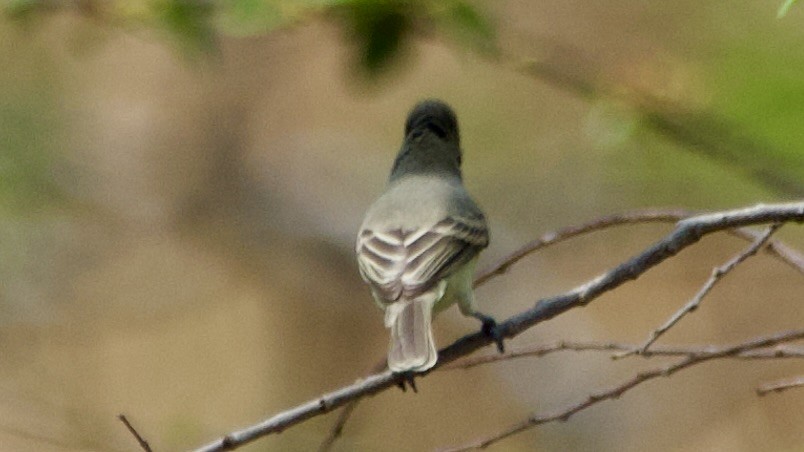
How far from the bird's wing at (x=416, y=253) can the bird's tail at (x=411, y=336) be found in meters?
0.04

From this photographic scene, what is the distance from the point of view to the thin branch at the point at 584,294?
3203 millimetres

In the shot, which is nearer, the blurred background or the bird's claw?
the bird's claw

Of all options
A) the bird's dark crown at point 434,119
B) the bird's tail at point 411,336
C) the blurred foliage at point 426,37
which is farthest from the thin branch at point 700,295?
the bird's dark crown at point 434,119

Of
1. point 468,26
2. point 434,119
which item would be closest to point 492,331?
point 468,26

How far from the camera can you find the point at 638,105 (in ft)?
16.3

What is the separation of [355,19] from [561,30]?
529cm

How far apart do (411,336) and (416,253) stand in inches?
16.7

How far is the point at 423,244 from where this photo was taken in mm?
4246

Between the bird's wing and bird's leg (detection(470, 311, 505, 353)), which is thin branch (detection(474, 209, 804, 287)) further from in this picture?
the bird's wing

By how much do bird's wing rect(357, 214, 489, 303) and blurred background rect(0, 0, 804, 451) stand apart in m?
2.74

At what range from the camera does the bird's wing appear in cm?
409

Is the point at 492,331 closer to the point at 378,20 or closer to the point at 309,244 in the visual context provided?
the point at 378,20

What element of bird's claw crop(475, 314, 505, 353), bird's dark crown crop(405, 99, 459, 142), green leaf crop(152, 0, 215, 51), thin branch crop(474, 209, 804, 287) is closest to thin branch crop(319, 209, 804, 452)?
thin branch crop(474, 209, 804, 287)

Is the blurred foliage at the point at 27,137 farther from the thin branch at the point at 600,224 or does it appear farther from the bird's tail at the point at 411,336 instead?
the thin branch at the point at 600,224
